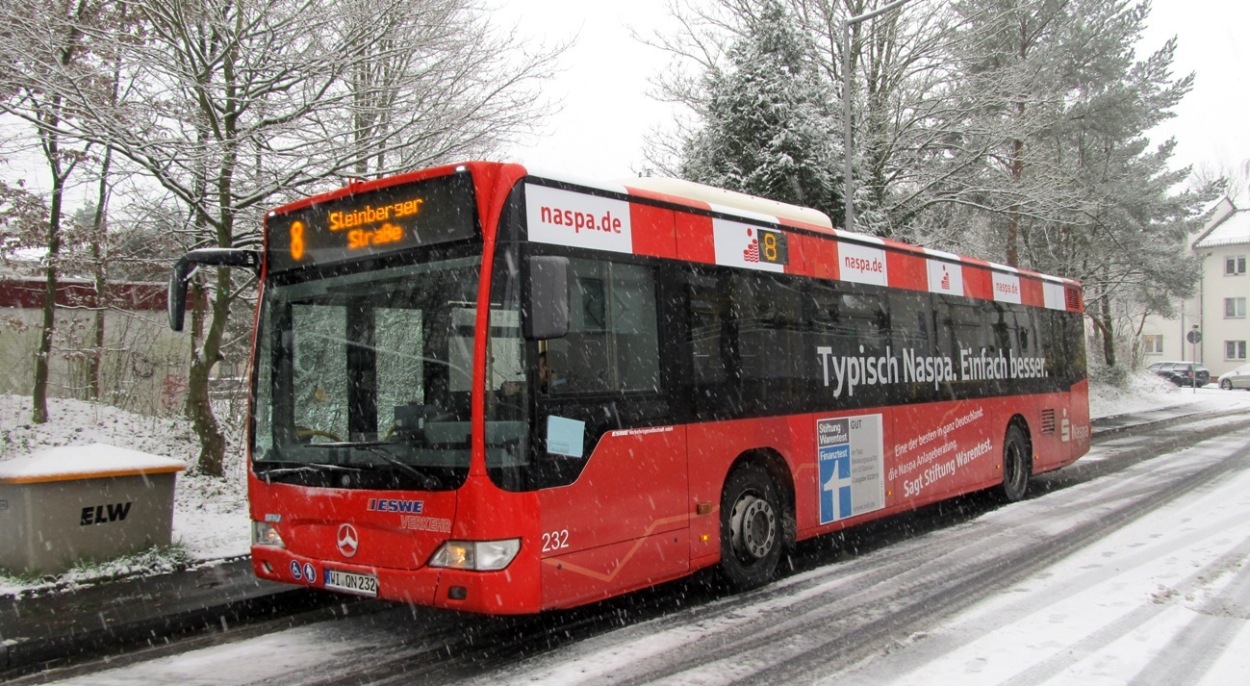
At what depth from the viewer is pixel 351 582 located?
580cm

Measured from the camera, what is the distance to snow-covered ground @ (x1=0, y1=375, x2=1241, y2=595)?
7.90 m

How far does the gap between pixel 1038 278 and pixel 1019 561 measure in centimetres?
625

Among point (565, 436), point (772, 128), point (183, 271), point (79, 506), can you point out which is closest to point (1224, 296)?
point (772, 128)

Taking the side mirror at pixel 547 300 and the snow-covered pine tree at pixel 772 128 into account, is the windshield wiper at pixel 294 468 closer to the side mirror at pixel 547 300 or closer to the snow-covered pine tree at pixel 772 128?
the side mirror at pixel 547 300

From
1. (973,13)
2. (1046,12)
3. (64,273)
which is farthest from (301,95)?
(1046,12)

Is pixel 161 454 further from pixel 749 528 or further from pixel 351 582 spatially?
pixel 749 528

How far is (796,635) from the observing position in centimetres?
612

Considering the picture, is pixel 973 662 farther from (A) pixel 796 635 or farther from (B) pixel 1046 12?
(B) pixel 1046 12

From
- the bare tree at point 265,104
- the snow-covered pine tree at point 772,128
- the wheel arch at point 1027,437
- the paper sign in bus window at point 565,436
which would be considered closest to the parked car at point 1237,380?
the snow-covered pine tree at point 772,128

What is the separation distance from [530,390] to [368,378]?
1197mm

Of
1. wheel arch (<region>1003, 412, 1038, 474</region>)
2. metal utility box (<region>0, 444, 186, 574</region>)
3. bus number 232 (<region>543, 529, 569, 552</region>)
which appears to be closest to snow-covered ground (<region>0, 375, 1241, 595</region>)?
metal utility box (<region>0, 444, 186, 574</region>)

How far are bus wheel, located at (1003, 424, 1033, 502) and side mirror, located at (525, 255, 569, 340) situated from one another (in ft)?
28.1

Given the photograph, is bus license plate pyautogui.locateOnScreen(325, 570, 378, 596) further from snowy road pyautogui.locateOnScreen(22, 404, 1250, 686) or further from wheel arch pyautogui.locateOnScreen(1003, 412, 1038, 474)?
wheel arch pyautogui.locateOnScreen(1003, 412, 1038, 474)

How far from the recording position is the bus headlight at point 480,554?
17.5 ft
